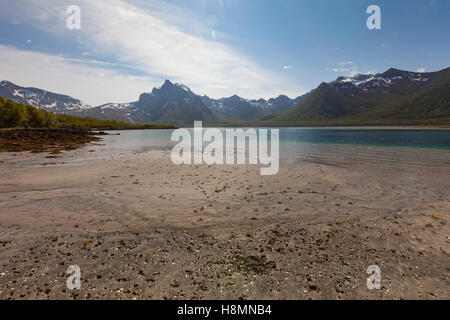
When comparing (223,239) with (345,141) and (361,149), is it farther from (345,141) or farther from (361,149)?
(345,141)

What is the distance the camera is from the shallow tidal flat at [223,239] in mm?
6117

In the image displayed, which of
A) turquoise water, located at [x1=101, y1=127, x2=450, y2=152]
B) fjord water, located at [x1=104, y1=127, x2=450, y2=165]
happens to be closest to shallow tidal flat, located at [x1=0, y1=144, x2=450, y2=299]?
fjord water, located at [x1=104, y1=127, x2=450, y2=165]

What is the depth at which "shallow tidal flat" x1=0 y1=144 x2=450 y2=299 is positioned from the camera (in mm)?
6117

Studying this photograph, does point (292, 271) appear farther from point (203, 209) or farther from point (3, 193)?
point (3, 193)

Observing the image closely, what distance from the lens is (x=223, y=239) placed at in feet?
29.7

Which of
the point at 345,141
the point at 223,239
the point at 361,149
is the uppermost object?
the point at 345,141

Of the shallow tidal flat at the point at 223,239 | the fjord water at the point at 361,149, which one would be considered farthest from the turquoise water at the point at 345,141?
the shallow tidal flat at the point at 223,239

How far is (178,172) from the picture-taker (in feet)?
73.9

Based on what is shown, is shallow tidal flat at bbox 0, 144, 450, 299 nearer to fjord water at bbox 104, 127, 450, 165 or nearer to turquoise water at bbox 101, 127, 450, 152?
fjord water at bbox 104, 127, 450, 165

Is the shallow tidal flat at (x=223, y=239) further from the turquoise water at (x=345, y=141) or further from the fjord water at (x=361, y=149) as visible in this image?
the turquoise water at (x=345, y=141)

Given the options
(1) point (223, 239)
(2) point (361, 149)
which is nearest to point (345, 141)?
(2) point (361, 149)

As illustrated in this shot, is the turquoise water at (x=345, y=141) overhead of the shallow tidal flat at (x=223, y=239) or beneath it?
overhead
